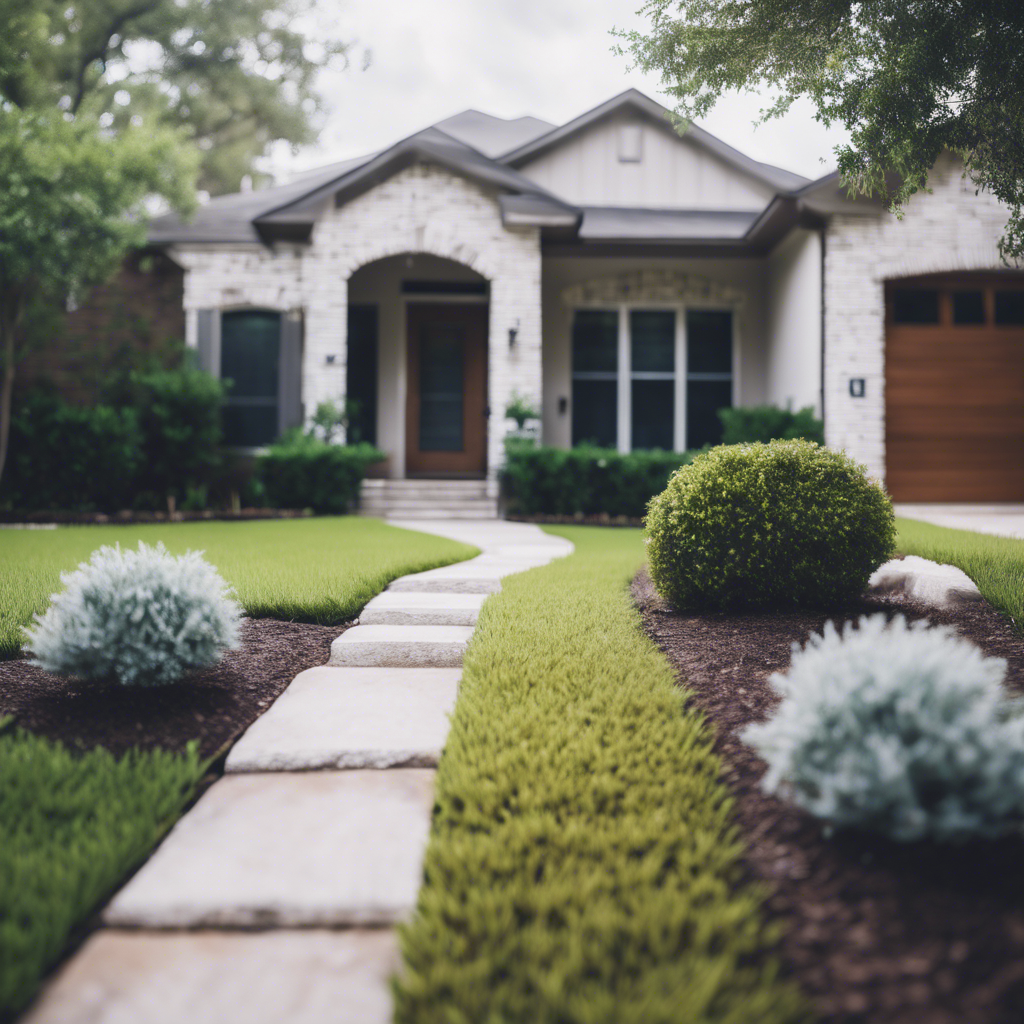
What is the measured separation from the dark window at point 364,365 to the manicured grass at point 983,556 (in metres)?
7.68

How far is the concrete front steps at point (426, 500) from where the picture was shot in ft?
32.9

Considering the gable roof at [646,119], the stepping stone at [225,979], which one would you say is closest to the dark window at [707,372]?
the gable roof at [646,119]

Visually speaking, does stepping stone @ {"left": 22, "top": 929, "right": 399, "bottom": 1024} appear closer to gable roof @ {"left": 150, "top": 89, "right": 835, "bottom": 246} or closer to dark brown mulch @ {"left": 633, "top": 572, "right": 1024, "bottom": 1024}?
dark brown mulch @ {"left": 633, "top": 572, "right": 1024, "bottom": 1024}

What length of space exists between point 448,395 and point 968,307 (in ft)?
23.5

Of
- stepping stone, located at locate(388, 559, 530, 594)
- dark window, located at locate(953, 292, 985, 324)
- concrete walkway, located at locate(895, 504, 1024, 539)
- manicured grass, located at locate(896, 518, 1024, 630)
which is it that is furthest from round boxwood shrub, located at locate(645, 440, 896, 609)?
dark window, located at locate(953, 292, 985, 324)

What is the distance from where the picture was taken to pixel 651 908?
1472 millimetres

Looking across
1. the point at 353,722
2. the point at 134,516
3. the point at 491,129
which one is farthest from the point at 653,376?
the point at 353,722

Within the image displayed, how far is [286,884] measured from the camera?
1.65 metres

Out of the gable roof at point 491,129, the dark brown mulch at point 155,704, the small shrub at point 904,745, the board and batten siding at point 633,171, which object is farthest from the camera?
the gable roof at point 491,129

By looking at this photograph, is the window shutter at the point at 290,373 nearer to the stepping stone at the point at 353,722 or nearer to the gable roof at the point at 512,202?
the gable roof at the point at 512,202

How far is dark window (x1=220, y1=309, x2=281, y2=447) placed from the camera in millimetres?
11156

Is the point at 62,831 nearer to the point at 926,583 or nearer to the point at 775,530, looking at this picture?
the point at 775,530

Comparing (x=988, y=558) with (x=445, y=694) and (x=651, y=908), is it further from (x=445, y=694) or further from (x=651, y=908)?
(x=651, y=908)

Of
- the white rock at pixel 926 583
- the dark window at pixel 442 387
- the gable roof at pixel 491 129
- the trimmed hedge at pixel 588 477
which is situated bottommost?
the white rock at pixel 926 583
